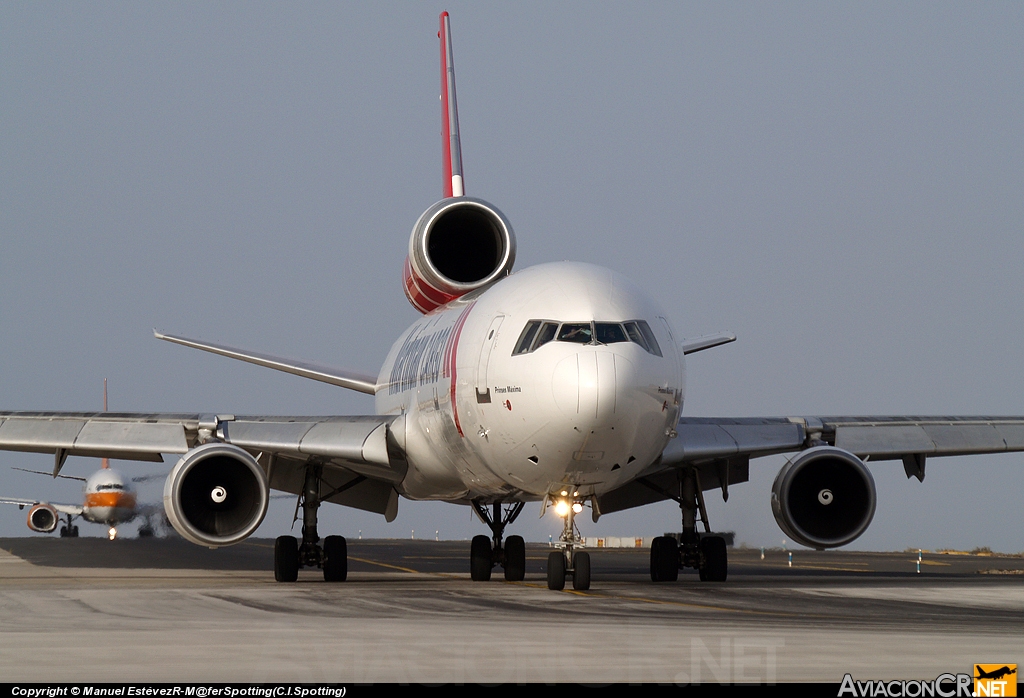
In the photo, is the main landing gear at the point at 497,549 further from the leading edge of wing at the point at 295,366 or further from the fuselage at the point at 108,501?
the fuselage at the point at 108,501

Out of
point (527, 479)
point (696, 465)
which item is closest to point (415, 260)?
point (696, 465)

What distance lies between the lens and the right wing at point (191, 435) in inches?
746

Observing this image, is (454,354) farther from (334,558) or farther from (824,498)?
(824,498)

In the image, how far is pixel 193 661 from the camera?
7602 mm

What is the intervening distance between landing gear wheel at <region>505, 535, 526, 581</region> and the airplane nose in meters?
7.27

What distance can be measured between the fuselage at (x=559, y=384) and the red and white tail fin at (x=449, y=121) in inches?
435

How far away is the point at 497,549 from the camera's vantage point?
21984mm

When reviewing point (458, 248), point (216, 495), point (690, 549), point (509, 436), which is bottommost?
point (690, 549)

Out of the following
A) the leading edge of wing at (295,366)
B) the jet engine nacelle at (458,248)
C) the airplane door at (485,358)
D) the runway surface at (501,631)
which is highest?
the jet engine nacelle at (458,248)

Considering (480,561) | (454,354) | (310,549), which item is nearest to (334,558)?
(310,549)

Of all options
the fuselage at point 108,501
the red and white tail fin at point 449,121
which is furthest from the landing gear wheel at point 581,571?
the fuselage at point 108,501

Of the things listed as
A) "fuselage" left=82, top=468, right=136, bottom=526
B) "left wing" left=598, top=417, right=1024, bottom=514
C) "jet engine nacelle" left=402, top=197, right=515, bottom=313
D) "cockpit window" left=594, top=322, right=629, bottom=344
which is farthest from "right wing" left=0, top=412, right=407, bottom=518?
"fuselage" left=82, top=468, right=136, bottom=526

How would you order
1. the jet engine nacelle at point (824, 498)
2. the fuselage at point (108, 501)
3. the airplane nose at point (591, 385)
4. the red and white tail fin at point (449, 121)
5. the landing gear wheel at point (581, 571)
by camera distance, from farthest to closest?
1. the fuselage at point (108, 501)
2. the red and white tail fin at point (449, 121)
3. the jet engine nacelle at point (824, 498)
4. the landing gear wheel at point (581, 571)
5. the airplane nose at point (591, 385)

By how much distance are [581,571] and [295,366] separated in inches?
371
